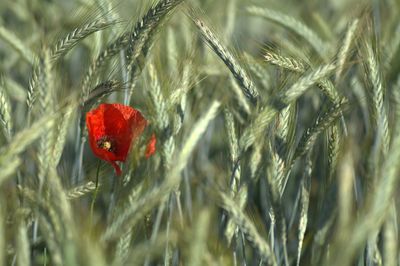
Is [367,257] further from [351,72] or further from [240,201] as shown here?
[351,72]

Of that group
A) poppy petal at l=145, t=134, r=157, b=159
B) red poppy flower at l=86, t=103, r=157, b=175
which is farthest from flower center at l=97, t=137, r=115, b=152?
poppy petal at l=145, t=134, r=157, b=159

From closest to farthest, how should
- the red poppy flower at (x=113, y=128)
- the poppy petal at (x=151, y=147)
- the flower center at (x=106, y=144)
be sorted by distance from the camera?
1. the poppy petal at (x=151, y=147)
2. the red poppy flower at (x=113, y=128)
3. the flower center at (x=106, y=144)

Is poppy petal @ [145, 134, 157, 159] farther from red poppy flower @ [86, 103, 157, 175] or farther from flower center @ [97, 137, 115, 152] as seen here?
flower center @ [97, 137, 115, 152]

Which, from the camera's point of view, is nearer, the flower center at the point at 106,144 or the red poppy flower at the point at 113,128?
the red poppy flower at the point at 113,128

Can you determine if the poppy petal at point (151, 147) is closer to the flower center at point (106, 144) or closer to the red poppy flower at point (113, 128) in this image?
the red poppy flower at point (113, 128)

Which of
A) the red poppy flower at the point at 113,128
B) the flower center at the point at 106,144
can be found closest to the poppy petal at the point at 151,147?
the red poppy flower at the point at 113,128

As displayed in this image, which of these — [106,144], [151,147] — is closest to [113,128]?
[106,144]

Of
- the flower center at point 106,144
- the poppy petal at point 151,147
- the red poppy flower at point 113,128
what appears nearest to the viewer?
the poppy petal at point 151,147

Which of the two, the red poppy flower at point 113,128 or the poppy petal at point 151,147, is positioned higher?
the red poppy flower at point 113,128

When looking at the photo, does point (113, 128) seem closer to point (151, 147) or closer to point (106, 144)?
point (106, 144)
